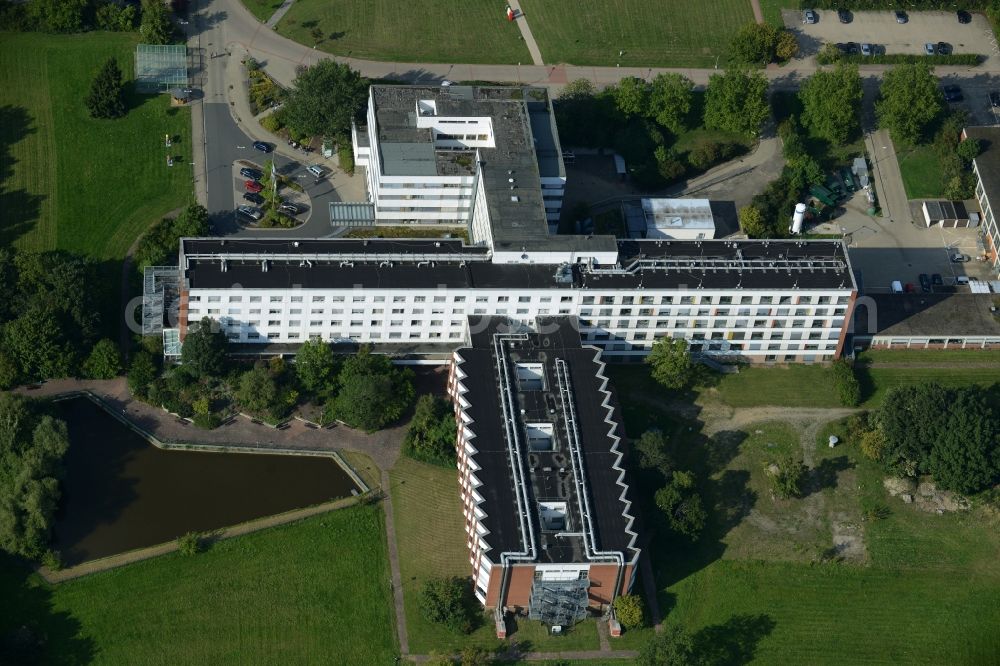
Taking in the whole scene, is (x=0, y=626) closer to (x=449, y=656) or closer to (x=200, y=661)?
(x=200, y=661)

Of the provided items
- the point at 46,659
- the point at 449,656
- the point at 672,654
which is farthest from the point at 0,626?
the point at 672,654

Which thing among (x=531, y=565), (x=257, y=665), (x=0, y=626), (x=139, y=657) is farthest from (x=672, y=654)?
(x=0, y=626)

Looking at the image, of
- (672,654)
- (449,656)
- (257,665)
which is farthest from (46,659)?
(672,654)

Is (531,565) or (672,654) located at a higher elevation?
(531,565)

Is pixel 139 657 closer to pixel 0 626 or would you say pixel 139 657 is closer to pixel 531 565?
pixel 0 626

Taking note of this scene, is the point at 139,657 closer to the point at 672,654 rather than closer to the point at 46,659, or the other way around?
the point at 46,659
